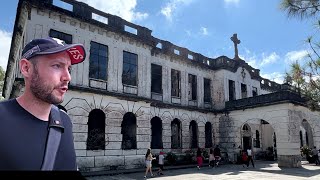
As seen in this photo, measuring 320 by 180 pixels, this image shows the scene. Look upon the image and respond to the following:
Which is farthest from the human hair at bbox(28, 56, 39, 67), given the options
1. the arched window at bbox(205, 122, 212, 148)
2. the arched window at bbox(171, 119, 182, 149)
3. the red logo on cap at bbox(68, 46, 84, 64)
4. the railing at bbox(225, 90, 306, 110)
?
the arched window at bbox(205, 122, 212, 148)

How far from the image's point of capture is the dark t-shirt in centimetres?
117

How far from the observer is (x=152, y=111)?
20578 mm

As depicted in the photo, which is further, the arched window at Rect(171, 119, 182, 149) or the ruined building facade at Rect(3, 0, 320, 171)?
the arched window at Rect(171, 119, 182, 149)

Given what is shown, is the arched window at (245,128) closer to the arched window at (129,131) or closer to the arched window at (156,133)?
the arched window at (156,133)

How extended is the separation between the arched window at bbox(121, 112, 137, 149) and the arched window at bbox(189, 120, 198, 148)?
6.91m

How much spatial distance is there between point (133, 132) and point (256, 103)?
1070 centimetres

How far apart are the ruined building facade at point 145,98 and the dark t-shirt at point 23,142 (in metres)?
12.6

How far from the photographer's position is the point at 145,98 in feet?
61.6

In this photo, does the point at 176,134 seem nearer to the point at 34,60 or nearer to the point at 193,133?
the point at 193,133

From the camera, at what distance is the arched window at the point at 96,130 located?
53.6ft

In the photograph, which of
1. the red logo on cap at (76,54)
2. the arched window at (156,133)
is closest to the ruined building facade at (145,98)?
the arched window at (156,133)

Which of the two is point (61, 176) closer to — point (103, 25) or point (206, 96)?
point (103, 25)

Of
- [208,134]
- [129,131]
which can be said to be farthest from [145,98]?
[208,134]

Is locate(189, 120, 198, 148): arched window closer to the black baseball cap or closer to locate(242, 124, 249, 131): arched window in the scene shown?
locate(242, 124, 249, 131): arched window
